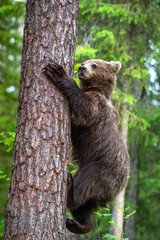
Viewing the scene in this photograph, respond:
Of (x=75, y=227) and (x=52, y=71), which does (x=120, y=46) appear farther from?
(x=75, y=227)

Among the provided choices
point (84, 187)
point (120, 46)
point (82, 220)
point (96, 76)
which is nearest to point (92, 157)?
point (84, 187)

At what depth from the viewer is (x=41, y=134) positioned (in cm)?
312

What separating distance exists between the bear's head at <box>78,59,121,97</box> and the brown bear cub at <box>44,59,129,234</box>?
284 mm

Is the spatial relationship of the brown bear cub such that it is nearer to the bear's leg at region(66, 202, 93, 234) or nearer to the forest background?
the bear's leg at region(66, 202, 93, 234)

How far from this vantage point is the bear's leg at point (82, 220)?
387 cm

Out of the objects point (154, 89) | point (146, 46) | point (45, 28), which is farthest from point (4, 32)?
point (45, 28)

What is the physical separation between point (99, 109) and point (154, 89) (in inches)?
287

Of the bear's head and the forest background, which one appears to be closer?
the bear's head

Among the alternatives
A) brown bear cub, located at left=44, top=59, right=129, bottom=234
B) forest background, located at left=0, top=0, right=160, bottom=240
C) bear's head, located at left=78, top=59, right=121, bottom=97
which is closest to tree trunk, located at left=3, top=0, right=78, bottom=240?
brown bear cub, located at left=44, top=59, right=129, bottom=234

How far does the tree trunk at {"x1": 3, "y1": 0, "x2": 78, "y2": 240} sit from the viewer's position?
2.91 metres

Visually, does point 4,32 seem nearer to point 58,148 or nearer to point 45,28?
point 45,28

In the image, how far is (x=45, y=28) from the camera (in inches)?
133

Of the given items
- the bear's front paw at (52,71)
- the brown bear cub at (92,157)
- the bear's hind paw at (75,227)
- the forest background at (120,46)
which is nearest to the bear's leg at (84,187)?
the brown bear cub at (92,157)

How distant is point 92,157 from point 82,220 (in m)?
0.98
